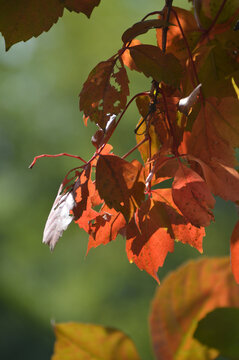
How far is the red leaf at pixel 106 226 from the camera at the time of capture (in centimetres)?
51

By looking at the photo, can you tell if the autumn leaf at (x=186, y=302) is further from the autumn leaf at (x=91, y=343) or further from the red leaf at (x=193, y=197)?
the red leaf at (x=193, y=197)

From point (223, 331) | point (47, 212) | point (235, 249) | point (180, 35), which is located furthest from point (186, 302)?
point (47, 212)

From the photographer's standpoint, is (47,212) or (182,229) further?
(47,212)

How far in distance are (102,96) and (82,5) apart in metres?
0.10

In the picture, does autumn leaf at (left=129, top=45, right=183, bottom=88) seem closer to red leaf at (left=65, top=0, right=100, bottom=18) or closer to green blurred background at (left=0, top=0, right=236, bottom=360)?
red leaf at (left=65, top=0, right=100, bottom=18)

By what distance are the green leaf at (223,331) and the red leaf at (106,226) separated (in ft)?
1.10

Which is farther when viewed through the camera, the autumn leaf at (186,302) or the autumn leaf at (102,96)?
the autumn leaf at (186,302)

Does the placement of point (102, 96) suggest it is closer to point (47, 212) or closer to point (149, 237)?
point (149, 237)

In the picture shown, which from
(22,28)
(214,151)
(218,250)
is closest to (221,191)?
(214,151)

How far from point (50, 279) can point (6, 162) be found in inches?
48.7

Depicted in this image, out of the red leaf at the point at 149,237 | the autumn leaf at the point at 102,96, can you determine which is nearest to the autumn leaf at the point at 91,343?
the red leaf at the point at 149,237

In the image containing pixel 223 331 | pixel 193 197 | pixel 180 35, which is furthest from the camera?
pixel 223 331

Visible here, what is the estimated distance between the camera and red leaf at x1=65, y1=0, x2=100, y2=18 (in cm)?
52

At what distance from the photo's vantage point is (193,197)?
18.0 inches
